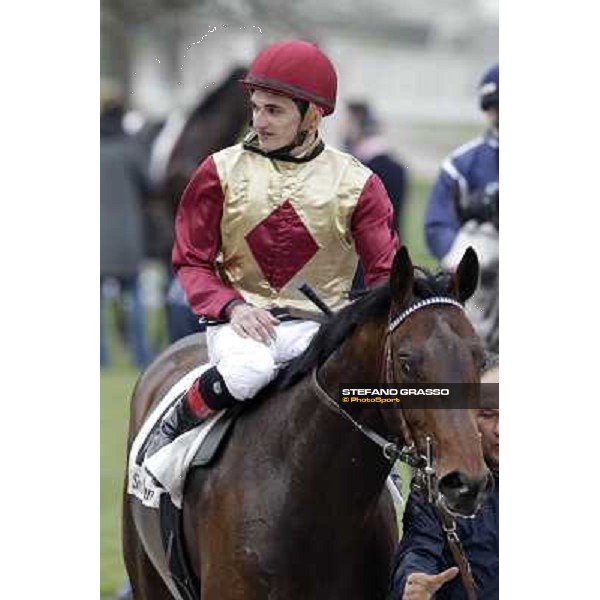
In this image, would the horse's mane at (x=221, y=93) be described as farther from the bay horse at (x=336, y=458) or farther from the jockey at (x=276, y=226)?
the bay horse at (x=336, y=458)

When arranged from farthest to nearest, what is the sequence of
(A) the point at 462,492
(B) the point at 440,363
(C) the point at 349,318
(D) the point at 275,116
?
(D) the point at 275,116
(C) the point at 349,318
(B) the point at 440,363
(A) the point at 462,492

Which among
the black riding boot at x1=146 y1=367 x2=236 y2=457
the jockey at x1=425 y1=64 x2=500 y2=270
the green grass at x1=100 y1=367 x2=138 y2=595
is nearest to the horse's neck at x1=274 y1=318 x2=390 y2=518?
the black riding boot at x1=146 y1=367 x2=236 y2=457

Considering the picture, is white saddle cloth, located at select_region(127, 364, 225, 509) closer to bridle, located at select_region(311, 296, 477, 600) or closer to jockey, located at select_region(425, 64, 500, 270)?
bridle, located at select_region(311, 296, 477, 600)

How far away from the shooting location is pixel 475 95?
18.3 feet

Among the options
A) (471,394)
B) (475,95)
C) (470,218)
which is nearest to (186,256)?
(471,394)

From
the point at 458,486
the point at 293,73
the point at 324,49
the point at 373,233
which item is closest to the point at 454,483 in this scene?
the point at 458,486

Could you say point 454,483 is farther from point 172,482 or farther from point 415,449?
point 172,482

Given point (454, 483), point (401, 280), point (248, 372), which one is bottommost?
point (454, 483)

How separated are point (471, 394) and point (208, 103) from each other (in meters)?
2.15

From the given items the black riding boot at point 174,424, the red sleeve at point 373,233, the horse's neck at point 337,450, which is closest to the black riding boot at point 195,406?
the black riding boot at point 174,424

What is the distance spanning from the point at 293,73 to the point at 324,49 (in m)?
0.62

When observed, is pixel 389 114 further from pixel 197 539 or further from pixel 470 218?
pixel 197 539

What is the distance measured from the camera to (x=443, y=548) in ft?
13.7
